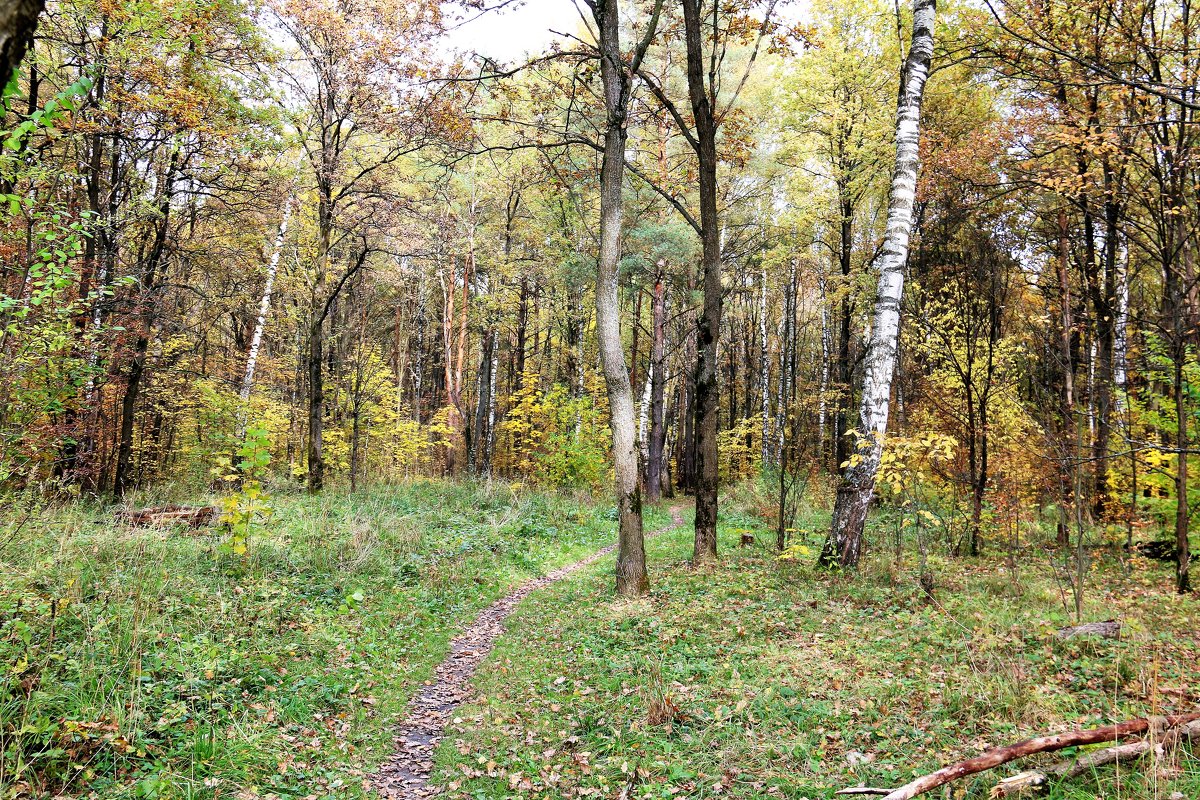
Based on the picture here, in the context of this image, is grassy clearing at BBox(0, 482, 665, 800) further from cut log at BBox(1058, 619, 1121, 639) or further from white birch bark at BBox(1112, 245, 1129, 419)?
white birch bark at BBox(1112, 245, 1129, 419)

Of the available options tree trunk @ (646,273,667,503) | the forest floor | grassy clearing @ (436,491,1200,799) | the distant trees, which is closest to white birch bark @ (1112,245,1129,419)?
the distant trees

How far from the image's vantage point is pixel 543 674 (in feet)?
19.2

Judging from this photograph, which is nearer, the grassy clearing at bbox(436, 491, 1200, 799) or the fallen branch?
the fallen branch

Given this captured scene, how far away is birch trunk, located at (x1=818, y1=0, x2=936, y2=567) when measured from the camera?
7695 mm

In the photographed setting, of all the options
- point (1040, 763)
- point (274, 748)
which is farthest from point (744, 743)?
point (274, 748)

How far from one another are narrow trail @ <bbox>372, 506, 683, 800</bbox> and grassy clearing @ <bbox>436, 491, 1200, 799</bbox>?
19 centimetres

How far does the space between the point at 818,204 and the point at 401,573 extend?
14.2 m

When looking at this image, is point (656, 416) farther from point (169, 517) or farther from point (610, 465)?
point (169, 517)

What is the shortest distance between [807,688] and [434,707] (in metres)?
3.33

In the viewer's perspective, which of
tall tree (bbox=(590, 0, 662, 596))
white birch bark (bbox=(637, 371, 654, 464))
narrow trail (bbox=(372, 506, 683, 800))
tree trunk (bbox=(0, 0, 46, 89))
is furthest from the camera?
white birch bark (bbox=(637, 371, 654, 464))

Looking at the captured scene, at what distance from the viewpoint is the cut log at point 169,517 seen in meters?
7.60

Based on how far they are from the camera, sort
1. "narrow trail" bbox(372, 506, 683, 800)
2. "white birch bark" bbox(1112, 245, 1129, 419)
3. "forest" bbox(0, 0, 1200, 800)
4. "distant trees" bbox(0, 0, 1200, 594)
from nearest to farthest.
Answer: "forest" bbox(0, 0, 1200, 800), "narrow trail" bbox(372, 506, 683, 800), "distant trees" bbox(0, 0, 1200, 594), "white birch bark" bbox(1112, 245, 1129, 419)

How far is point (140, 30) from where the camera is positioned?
938 centimetres

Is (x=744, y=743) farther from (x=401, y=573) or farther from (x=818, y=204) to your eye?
(x=818, y=204)
